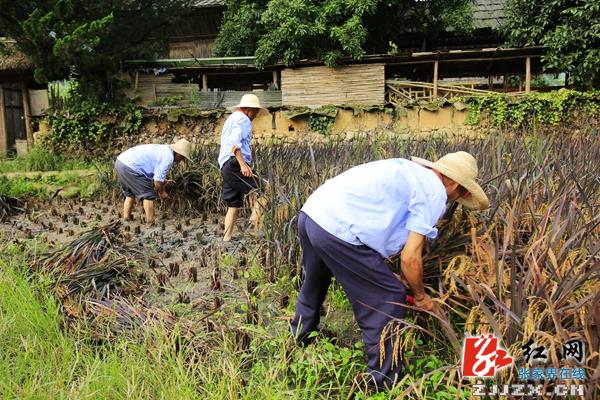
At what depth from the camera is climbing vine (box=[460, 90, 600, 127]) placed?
10.0 m

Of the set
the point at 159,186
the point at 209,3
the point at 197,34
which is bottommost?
the point at 159,186

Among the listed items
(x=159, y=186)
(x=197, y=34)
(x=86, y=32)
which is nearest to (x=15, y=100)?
(x=86, y=32)

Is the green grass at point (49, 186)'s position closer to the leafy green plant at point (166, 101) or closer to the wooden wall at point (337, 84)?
the leafy green plant at point (166, 101)

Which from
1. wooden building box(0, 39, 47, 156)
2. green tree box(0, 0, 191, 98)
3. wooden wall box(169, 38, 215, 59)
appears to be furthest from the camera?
wooden wall box(169, 38, 215, 59)

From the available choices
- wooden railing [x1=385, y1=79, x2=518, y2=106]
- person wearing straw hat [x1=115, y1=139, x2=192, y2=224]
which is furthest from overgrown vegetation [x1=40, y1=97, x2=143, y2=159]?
person wearing straw hat [x1=115, y1=139, x2=192, y2=224]

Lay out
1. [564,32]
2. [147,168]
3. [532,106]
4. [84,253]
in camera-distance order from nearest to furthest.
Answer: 1. [84,253]
2. [147,168]
3. [564,32]
4. [532,106]

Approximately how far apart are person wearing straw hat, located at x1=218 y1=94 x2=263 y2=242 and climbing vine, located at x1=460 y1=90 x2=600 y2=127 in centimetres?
706

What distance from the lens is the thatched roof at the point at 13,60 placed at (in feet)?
35.2

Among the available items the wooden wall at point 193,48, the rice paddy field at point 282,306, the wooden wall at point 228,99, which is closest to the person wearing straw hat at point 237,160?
the rice paddy field at point 282,306

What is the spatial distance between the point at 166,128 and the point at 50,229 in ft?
20.8

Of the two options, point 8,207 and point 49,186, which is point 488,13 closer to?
point 49,186

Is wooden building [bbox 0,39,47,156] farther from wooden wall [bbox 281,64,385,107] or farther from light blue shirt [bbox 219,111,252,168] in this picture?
light blue shirt [bbox 219,111,252,168]

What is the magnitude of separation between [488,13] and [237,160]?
11.9 metres

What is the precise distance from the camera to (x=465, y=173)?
83.9 inches
